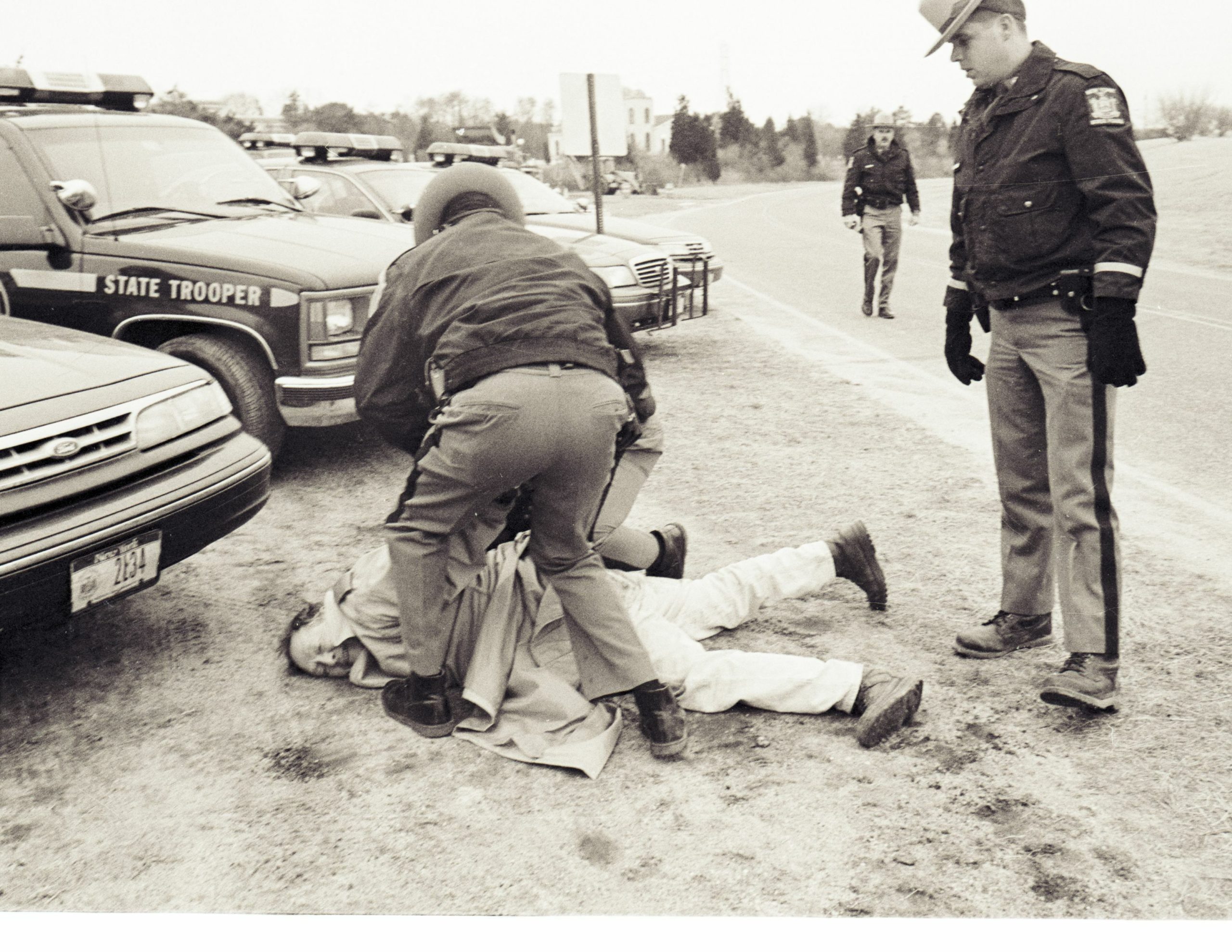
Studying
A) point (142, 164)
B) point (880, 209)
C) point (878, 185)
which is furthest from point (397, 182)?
point (880, 209)

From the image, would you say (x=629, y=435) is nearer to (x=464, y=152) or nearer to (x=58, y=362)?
(x=58, y=362)

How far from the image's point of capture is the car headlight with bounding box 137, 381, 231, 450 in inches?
131

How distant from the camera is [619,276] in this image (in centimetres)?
862

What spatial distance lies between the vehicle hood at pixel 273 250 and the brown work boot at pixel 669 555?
1800mm

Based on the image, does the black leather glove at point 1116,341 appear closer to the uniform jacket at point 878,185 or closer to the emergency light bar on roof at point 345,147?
the emergency light bar on roof at point 345,147

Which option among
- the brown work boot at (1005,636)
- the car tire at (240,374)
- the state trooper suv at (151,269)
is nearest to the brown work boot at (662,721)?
the brown work boot at (1005,636)

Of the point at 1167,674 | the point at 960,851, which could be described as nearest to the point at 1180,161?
the point at 1167,674

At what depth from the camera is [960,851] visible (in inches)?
98.1

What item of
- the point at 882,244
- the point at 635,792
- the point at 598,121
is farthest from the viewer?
the point at 882,244

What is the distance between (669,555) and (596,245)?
5.57 meters

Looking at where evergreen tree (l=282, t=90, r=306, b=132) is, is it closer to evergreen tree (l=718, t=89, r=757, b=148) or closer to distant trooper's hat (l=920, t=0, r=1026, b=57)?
evergreen tree (l=718, t=89, r=757, b=148)

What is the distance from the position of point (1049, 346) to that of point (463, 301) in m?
1.56

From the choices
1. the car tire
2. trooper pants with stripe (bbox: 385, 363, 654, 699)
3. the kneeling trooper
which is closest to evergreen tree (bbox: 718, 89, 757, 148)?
trooper pants with stripe (bbox: 385, 363, 654, 699)

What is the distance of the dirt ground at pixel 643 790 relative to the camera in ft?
7.98
